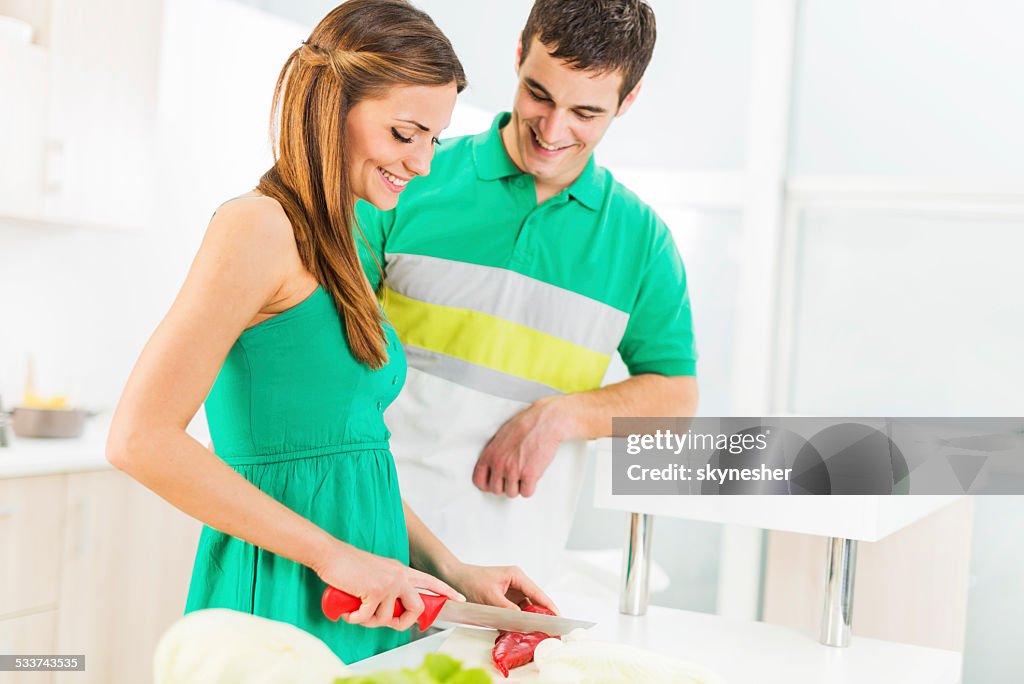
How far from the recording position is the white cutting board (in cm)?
90

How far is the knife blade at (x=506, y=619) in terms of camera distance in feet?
3.08

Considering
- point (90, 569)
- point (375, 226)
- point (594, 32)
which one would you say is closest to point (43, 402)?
point (90, 569)

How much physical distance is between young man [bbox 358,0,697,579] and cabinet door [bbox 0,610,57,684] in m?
1.04

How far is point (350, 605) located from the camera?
2.91ft

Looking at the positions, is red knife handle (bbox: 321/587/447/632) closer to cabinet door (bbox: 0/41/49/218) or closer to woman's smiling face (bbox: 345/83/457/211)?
woman's smiling face (bbox: 345/83/457/211)

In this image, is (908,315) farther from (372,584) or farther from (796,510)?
(372,584)

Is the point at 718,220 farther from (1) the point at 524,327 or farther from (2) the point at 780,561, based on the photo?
(1) the point at 524,327

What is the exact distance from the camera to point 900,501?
47.1 inches

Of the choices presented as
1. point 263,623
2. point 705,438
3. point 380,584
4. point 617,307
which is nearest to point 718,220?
point 617,307

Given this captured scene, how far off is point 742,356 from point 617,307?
1314 millimetres

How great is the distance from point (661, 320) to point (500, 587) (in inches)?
21.4

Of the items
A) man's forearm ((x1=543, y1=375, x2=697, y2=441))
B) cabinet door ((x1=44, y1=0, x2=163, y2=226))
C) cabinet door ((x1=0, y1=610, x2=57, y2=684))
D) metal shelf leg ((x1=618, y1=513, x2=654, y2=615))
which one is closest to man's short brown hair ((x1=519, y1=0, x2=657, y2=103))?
man's forearm ((x1=543, y1=375, x2=697, y2=441))

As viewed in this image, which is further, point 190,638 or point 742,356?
point 742,356

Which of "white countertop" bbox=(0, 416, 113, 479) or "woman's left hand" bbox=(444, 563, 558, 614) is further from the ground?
"white countertop" bbox=(0, 416, 113, 479)
